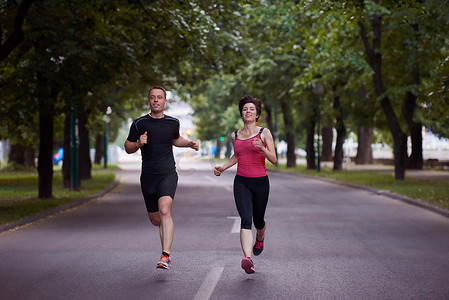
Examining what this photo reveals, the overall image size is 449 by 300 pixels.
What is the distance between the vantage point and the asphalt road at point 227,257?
23.7ft

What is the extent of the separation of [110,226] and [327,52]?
54.1 feet

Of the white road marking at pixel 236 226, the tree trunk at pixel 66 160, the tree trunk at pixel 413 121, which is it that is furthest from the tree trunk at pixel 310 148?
the white road marking at pixel 236 226

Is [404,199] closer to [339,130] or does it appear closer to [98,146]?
[339,130]

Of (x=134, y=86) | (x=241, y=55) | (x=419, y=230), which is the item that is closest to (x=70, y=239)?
(x=419, y=230)

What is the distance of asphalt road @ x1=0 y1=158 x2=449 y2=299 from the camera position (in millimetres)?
7211

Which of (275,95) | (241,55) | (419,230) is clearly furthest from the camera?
(275,95)

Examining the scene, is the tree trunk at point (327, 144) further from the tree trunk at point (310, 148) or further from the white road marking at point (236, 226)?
the white road marking at point (236, 226)

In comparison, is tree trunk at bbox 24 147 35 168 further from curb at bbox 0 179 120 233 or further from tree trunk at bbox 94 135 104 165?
curb at bbox 0 179 120 233

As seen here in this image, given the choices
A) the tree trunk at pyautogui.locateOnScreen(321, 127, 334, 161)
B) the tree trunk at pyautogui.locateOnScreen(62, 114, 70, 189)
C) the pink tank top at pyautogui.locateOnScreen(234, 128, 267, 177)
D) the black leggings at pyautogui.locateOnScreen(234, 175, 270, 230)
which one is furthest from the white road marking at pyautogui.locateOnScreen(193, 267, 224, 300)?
the tree trunk at pyautogui.locateOnScreen(321, 127, 334, 161)

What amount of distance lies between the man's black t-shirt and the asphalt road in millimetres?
1168

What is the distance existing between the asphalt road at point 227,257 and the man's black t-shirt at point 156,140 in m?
1.17

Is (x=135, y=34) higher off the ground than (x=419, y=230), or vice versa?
(x=135, y=34)

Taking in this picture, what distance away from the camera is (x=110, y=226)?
44.0 ft

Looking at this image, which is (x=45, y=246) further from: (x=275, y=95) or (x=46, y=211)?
(x=275, y=95)
